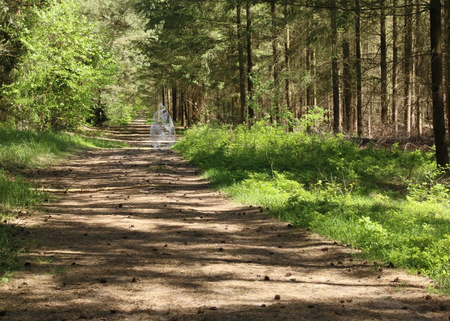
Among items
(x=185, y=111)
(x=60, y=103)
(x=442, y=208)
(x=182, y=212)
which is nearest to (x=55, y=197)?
(x=182, y=212)

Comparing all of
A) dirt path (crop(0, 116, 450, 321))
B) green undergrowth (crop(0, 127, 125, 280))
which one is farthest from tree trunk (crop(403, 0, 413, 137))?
green undergrowth (crop(0, 127, 125, 280))

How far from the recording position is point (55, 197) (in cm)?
952

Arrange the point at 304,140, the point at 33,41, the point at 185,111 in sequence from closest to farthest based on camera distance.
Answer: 1. the point at 304,140
2. the point at 33,41
3. the point at 185,111

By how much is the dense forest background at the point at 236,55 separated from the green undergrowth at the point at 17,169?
278 cm

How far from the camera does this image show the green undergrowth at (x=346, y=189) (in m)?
5.85

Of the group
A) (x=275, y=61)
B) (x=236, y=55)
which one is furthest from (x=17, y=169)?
(x=236, y=55)

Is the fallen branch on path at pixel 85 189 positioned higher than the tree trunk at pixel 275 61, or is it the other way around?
the tree trunk at pixel 275 61

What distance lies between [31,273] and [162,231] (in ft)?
8.59

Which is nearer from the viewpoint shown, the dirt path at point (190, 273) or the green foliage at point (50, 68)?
the dirt path at point (190, 273)

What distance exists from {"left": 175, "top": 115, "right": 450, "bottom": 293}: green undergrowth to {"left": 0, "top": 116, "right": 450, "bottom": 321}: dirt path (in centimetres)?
37

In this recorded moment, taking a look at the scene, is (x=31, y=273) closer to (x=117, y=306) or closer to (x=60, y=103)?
(x=117, y=306)

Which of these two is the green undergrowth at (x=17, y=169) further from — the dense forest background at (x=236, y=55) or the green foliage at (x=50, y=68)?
the dense forest background at (x=236, y=55)

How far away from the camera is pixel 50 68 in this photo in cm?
1853

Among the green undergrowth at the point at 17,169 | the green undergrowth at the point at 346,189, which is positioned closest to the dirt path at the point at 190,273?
the green undergrowth at the point at 17,169
